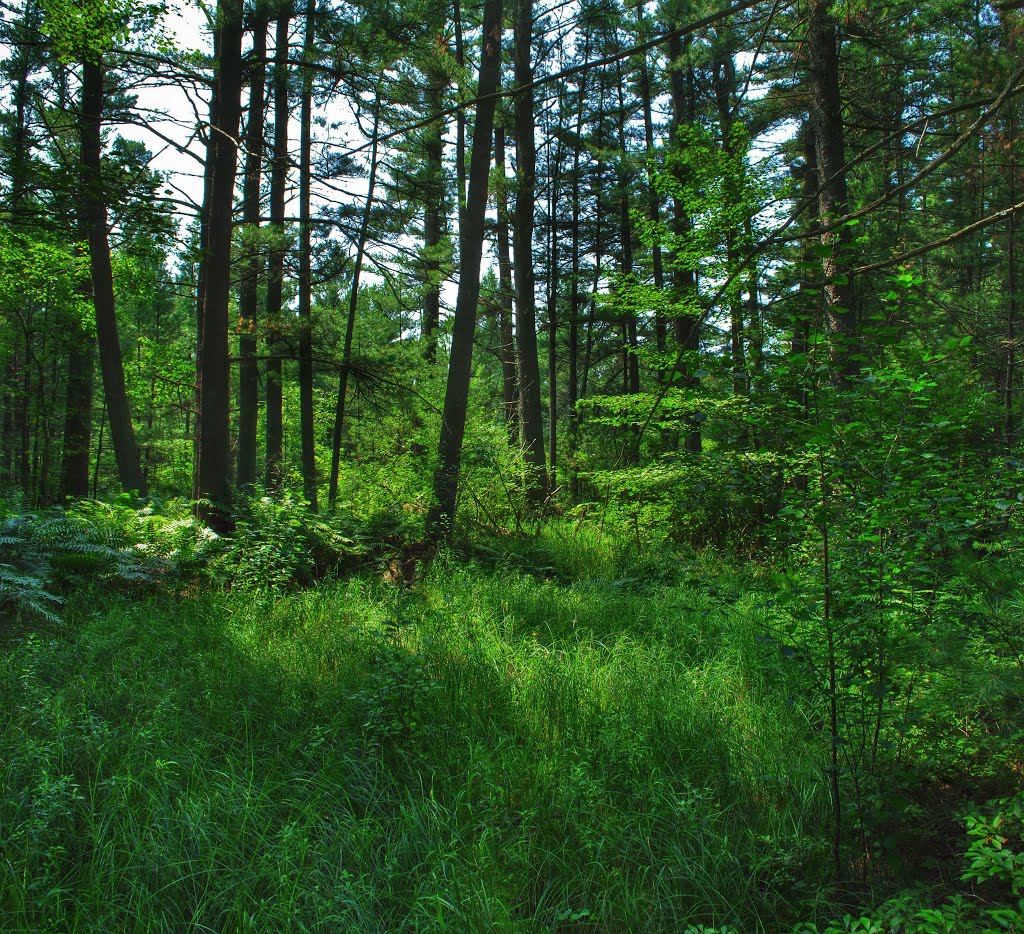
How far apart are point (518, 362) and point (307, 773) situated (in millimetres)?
10408

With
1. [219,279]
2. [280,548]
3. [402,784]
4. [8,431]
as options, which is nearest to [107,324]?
[219,279]

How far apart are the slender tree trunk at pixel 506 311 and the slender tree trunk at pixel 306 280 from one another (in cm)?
359

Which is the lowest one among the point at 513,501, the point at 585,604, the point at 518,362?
the point at 585,604

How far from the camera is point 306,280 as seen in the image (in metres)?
11.1

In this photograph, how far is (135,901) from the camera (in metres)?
2.27

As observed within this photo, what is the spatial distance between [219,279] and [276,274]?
3.05 metres

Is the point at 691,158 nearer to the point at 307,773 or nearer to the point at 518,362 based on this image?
the point at 518,362

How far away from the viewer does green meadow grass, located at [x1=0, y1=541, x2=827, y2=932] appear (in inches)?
91.9

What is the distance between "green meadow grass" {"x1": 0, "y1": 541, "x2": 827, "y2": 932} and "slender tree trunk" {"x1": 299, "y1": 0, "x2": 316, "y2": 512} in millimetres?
5557

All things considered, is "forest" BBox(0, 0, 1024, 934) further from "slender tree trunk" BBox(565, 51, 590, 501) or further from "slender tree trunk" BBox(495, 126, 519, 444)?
"slender tree trunk" BBox(565, 51, 590, 501)

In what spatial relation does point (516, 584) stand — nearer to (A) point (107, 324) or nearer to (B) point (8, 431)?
(A) point (107, 324)

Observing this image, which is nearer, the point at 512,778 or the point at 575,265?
the point at 512,778

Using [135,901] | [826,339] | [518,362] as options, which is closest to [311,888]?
[135,901]

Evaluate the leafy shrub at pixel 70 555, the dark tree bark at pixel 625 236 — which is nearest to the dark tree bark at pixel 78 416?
the leafy shrub at pixel 70 555
